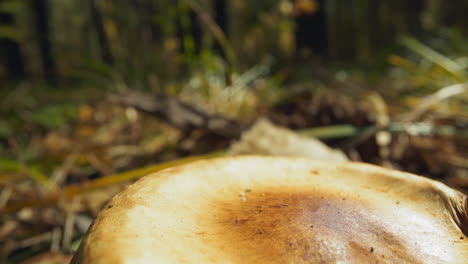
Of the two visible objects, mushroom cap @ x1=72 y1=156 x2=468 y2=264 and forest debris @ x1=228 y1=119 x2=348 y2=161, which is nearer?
mushroom cap @ x1=72 y1=156 x2=468 y2=264

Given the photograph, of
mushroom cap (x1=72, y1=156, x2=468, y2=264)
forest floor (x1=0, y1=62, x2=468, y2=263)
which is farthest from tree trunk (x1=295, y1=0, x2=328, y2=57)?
mushroom cap (x1=72, y1=156, x2=468, y2=264)

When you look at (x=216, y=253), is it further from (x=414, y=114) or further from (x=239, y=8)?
(x=239, y=8)

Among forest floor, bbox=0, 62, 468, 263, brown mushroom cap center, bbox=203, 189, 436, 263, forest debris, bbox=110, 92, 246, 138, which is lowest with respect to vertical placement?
forest floor, bbox=0, 62, 468, 263

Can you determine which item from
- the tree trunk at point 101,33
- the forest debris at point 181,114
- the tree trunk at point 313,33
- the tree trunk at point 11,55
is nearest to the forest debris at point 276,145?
the forest debris at point 181,114

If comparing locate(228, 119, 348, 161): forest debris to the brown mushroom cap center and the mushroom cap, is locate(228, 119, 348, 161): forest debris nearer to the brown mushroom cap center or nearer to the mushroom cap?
the mushroom cap

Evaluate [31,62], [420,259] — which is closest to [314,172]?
[420,259]

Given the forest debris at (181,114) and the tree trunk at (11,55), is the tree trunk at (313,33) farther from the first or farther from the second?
the tree trunk at (11,55)

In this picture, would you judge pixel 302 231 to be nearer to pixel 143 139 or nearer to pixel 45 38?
pixel 143 139
